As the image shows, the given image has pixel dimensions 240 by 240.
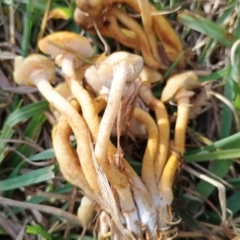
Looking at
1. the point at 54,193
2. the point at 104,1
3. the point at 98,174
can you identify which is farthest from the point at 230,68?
the point at 54,193

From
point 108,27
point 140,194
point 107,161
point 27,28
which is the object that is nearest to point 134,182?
point 140,194

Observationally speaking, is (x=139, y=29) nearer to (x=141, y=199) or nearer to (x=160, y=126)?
(x=160, y=126)

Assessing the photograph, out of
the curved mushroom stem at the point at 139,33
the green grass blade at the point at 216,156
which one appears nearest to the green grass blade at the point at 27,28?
the curved mushroom stem at the point at 139,33

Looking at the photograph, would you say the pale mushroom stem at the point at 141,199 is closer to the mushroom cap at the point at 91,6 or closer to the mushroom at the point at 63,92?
the mushroom at the point at 63,92

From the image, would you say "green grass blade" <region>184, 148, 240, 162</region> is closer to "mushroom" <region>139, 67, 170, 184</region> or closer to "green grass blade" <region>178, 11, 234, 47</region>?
"mushroom" <region>139, 67, 170, 184</region>

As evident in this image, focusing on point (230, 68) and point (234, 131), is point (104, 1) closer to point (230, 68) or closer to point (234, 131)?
point (230, 68)

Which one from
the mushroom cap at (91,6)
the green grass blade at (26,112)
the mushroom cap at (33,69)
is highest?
the mushroom cap at (91,6)
